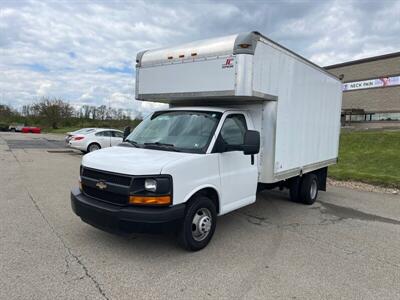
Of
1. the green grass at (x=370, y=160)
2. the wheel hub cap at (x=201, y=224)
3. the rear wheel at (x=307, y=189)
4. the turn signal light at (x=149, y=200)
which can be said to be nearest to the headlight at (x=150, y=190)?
the turn signal light at (x=149, y=200)

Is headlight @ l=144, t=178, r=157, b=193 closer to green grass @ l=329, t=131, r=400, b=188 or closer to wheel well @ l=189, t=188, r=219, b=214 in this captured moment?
wheel well @ l=189, t=188, r=219, b=214

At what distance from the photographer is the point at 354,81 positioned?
4194 cm

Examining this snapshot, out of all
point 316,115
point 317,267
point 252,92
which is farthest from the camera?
point 316,115

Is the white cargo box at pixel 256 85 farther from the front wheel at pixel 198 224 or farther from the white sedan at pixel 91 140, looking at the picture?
the white sedan at pixel 91 140

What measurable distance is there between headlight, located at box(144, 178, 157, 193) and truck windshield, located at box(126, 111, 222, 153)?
0.81 metres

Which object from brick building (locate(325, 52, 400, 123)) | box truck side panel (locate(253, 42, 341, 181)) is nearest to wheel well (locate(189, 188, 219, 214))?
box truck side panel (locate(253, 42, 341, 181))

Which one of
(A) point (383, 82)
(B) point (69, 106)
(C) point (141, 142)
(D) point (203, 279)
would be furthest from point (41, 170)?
(B) point (69, 106)

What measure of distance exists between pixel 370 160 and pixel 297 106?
11.3m

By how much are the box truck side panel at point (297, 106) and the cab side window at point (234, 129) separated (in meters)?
0.58

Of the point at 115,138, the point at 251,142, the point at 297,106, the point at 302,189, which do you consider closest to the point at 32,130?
the point at 115,138

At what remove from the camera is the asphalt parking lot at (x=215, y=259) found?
11.4ft

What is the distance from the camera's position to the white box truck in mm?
4027

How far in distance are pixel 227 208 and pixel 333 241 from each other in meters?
1.81

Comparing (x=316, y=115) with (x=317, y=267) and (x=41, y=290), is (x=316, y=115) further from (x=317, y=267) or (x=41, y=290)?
(x=41, y=290)
